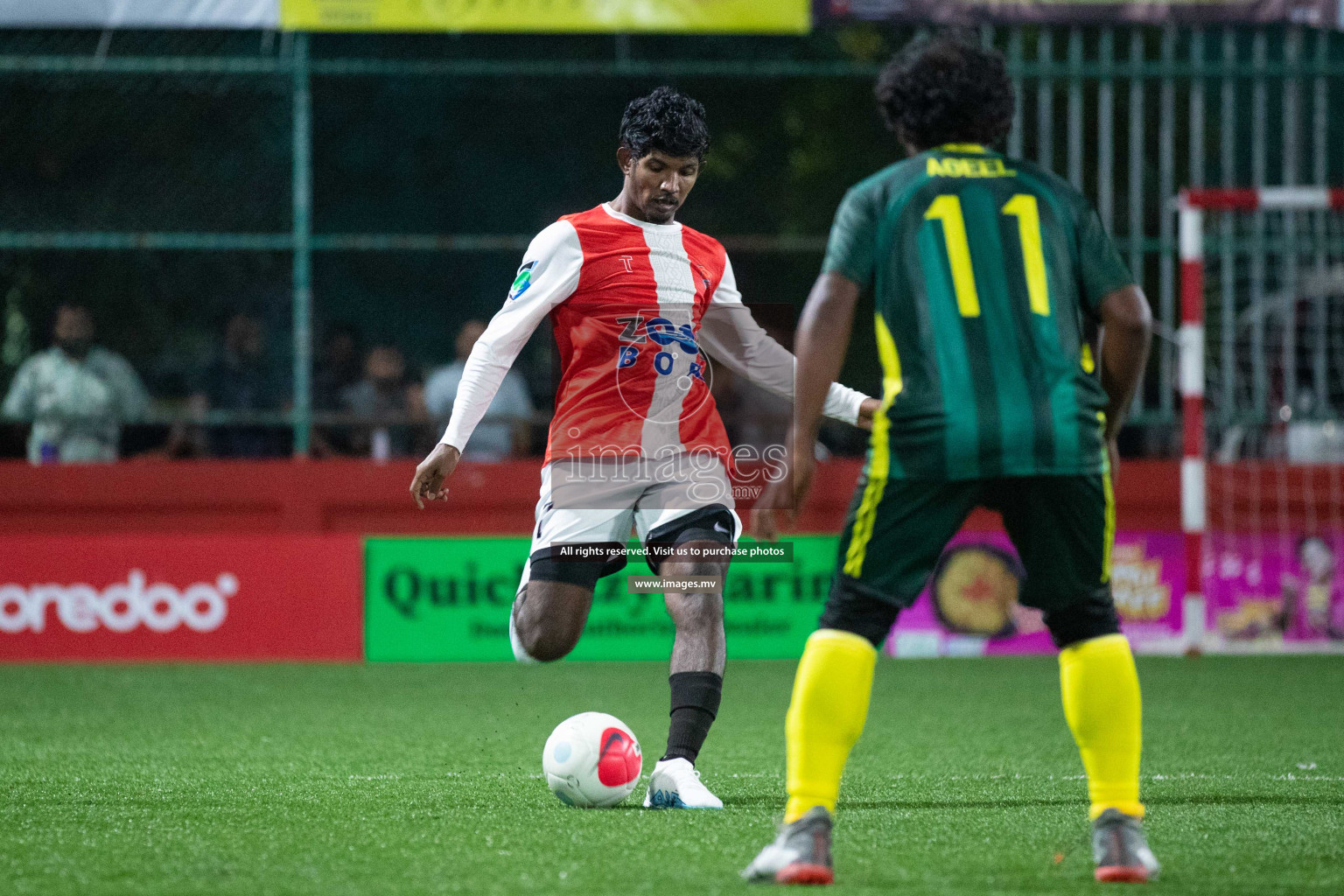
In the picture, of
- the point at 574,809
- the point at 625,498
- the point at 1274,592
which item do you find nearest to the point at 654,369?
the point at 625,498

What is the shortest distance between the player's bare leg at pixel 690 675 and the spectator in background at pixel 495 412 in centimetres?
602

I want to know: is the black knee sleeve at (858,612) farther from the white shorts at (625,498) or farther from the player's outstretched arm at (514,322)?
the player's outstretched arm at (514,322)

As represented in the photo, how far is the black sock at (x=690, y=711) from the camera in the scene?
4812mm

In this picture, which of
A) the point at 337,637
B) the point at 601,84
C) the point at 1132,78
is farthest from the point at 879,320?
the point at 601,84

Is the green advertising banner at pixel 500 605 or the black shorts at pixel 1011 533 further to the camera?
the green advertising banner at pixel 500 605

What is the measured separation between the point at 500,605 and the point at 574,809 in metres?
5.54

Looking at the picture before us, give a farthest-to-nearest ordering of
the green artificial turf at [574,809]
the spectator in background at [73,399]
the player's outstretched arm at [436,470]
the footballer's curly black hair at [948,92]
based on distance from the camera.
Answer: the spectator in background at [73,399] < the player's outstretched arm at [436,470] < the green artificial turf at [574,809] < the footballer's curly black hair at [948,92]

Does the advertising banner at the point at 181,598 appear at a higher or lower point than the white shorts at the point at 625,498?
lower

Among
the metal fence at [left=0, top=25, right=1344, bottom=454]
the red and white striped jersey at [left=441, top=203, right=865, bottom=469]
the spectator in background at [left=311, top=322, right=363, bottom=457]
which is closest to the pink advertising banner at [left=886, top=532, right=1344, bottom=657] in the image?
the metal fence at [left=0, top=25, right=1344, bottom=454]

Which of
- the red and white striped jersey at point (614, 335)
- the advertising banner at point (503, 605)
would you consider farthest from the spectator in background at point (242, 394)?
the red and white striped jersey at point (614, 335)

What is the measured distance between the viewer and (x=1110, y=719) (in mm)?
3654

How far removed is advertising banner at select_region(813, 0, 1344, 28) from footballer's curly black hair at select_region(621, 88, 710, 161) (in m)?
6.06

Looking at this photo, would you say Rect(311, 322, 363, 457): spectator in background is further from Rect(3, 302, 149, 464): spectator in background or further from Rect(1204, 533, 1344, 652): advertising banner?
Rect(1204, 533, 1344, 652): advertising banner

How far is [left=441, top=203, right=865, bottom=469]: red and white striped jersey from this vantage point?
4898mm
